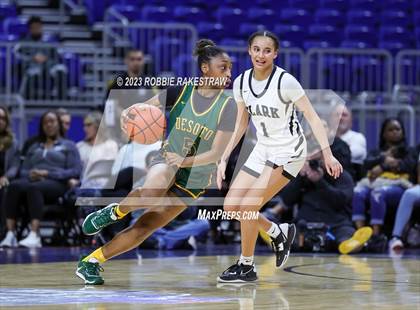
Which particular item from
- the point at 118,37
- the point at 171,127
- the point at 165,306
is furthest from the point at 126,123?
the point at 118,37

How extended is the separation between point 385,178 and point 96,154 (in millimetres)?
3730

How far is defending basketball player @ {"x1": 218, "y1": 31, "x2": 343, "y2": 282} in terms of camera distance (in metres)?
7.83

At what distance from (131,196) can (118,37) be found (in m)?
8.82

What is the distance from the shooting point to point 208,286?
7.80 meters

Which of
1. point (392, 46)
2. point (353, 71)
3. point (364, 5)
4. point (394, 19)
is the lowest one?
point (353, 71)

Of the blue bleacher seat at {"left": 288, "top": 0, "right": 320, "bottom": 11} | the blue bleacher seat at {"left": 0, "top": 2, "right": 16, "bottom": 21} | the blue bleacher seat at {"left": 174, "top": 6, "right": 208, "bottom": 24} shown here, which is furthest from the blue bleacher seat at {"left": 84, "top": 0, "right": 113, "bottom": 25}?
the blue bleacher seat at {"left": 288, "top": 0, "right": 320, "bottom": 11}

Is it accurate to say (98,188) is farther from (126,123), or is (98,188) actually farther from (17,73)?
(126,123)

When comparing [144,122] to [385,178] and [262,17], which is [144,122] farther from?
[262,17]

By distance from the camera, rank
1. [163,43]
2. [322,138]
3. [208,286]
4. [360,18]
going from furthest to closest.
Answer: [360,18]
[163,43]
[208,286]
[322,138]

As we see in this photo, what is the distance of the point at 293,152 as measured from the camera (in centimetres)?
802

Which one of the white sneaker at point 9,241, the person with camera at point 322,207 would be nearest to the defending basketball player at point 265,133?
the person with camera at point 322,207

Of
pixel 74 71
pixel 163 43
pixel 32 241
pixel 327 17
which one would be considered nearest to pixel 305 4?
pixel 327 17

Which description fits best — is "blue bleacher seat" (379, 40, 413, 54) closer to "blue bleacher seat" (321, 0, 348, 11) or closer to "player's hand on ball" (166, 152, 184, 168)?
"blue bleacher seat" (321, 0, 348, 11)

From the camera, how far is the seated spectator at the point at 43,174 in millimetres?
12633
